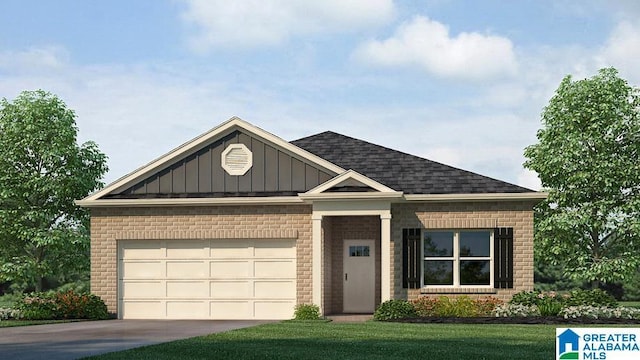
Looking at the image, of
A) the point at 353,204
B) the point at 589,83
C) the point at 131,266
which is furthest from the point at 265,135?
the point at 589,83

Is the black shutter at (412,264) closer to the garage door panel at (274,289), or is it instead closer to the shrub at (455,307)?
the shrub at (455,307)

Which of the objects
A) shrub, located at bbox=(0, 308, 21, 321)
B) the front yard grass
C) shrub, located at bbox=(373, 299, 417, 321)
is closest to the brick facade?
shrub, located at bbox=(373, 299, 417, 321)

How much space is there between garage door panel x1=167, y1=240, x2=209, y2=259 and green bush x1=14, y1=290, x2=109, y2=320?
2.49m

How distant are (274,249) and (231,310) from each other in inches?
85.0

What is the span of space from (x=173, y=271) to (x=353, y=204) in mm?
5771

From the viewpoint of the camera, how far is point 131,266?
2747 centimetres

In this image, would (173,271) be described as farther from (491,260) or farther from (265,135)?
(491,260)

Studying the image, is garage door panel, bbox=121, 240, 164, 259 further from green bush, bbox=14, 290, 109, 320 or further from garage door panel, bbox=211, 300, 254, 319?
garage door panel, bbox=211, 300, 254, 319

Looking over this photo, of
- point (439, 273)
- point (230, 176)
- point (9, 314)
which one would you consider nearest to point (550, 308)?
point (439, 273)

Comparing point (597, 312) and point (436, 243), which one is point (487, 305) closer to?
point (436, 243)

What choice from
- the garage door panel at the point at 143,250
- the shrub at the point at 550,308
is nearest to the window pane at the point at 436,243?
the shrub at the point at 550,308

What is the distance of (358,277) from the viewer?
28141 millimetres

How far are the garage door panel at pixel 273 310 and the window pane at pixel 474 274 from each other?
16.1 ft

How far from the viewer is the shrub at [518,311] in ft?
80.8
